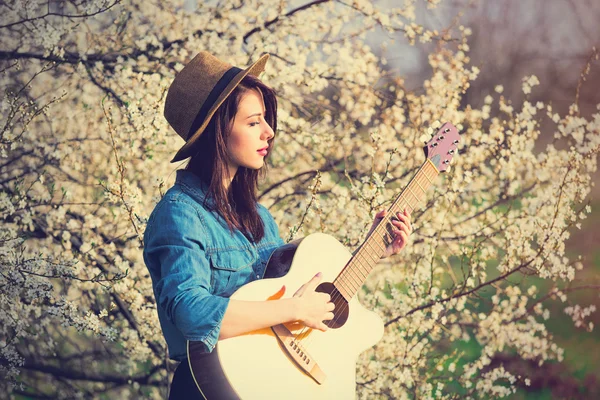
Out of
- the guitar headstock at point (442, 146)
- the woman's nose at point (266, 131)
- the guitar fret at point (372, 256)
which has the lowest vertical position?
the guitar fret at point (372, 256)

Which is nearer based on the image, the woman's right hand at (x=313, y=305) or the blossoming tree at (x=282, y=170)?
the woman's right hand at (x=313, y=305)

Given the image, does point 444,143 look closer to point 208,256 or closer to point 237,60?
point 208,256

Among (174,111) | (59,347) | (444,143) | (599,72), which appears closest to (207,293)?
(174,111)

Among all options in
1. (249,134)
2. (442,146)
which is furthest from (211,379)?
(442,146)

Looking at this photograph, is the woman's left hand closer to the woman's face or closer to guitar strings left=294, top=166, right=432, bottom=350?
guitar strings left=294, top=166, right=432, bottom=350

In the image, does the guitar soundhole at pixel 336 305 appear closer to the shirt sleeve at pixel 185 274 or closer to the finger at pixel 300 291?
the finger at pixel 300 291

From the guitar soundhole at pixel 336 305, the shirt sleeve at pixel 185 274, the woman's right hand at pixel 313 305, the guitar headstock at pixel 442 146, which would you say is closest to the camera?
the shirt sleeve at pixel 185 274

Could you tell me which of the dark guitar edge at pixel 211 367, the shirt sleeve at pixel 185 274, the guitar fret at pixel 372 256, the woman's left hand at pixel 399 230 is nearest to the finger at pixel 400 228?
the woman's left hand at pixel 399 230

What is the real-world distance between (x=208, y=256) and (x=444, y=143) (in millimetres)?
1062

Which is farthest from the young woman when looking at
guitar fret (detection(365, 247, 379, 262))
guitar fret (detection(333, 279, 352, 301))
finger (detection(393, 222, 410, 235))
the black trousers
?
finger (detection(393, 222, 410, 235))

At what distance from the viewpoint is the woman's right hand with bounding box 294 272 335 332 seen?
6.32 feet

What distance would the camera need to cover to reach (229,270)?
1992mm

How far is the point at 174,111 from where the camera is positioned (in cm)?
208

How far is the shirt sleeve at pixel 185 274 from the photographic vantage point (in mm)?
1725
